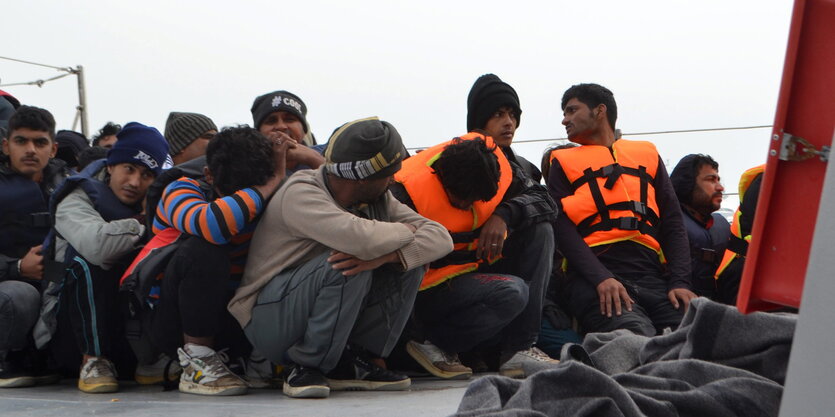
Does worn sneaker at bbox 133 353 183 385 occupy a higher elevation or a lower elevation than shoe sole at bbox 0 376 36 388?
higher

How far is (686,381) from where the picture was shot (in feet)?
5.79

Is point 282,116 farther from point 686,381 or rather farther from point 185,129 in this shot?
point 686,381

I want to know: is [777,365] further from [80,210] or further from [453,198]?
[80,210]

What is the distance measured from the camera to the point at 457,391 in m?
3.17

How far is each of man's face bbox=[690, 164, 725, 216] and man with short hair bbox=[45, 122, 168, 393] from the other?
2859 mm

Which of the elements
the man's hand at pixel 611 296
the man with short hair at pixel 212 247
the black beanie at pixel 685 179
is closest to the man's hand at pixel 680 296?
the man's hand at pixel 611 296

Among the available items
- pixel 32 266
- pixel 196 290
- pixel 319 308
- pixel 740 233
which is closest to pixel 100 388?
pixel 196 290

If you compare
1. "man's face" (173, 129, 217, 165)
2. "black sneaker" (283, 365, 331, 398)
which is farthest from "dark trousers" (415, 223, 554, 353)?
"man's face" (173, 129, 217, 165)

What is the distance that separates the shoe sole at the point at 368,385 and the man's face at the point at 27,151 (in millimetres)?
1911

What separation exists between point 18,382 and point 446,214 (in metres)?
1.97

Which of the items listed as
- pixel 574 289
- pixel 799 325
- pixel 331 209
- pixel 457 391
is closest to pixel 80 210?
pixel 331 209

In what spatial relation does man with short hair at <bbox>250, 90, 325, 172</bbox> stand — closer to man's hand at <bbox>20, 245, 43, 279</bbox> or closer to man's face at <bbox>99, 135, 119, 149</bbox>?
man's hand at <bbox>20, 245, 43, 279</bbox>

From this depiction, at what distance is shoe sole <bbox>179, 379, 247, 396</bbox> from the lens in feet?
10.7

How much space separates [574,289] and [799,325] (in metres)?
3.07
